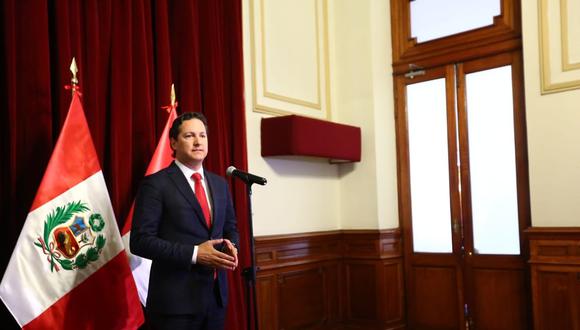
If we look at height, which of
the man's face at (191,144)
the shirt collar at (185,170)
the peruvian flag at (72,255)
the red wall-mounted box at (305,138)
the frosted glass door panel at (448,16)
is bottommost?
the peruvian flag at (72,255)

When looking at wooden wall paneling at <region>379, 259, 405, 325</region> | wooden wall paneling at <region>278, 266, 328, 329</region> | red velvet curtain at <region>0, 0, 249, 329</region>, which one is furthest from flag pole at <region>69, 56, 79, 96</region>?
wooden wall paneling at <region>379, 259, 405, 325</region>

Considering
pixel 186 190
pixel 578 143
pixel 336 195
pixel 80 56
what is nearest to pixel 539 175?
pixel 578 143

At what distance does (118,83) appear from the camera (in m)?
3.21

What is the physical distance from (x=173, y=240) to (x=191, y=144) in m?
0.43

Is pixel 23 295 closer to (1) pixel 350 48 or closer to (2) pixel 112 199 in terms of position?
(2) pixel 112 199

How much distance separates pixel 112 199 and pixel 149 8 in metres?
1.22

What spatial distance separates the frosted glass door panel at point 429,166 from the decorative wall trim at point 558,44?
3.14 ft

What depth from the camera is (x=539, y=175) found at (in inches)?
161

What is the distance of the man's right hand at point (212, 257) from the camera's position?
7.23 ft

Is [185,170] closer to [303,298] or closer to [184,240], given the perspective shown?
[184,240]

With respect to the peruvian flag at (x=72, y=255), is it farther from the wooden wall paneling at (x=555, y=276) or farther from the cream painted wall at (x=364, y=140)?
the wooden wall paneling at (x=555, y=276)

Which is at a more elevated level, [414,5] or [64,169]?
[414,5]

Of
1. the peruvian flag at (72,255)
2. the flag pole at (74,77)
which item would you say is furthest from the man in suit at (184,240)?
the flag pole at (74,77)

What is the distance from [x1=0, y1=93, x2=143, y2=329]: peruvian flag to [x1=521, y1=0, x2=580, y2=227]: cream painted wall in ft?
9.69
